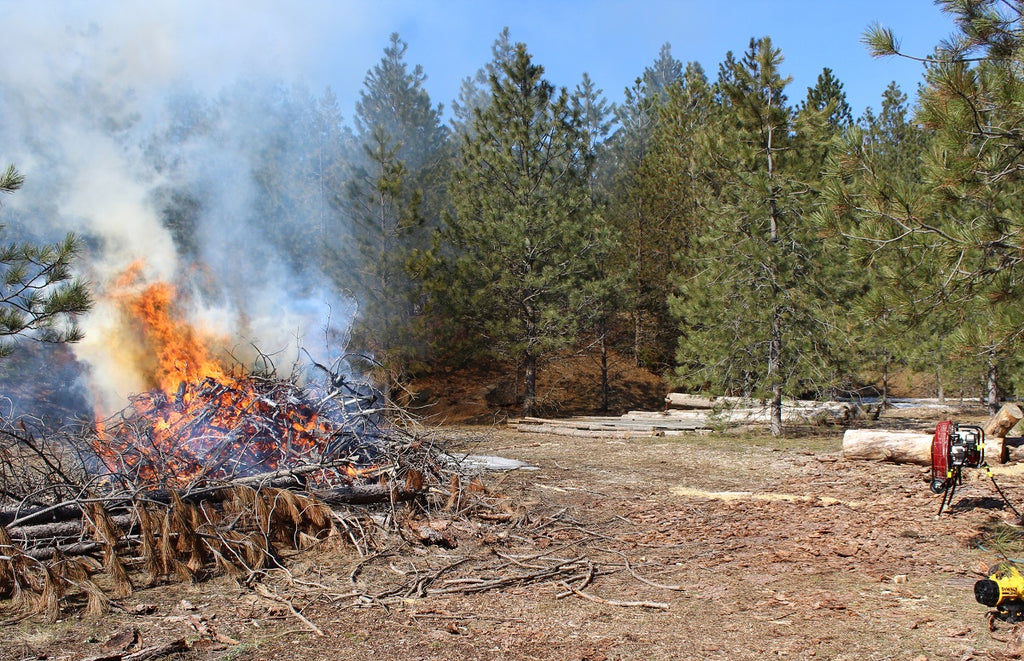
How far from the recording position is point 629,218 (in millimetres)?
23609

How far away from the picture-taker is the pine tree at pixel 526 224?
18266mm

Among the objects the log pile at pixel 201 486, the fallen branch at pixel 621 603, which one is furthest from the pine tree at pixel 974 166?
the log pile at pixel 201 486

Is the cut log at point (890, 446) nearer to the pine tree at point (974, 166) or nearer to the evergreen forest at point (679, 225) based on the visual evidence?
the evergreen forest at point (679, 225)

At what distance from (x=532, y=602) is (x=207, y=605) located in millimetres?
2271

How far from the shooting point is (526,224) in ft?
59.1

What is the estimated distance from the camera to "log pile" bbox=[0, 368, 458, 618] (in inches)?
208

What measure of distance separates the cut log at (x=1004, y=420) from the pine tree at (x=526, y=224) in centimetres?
949

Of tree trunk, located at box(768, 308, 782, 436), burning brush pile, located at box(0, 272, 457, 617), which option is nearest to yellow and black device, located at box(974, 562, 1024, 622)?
burning brush pile, located at box(0, 272, 457, 617)

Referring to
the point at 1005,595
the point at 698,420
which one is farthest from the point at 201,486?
the point at 698,420

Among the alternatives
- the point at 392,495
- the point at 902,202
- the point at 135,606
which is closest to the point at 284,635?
the point at 135,606

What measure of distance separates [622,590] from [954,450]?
11.2 feet

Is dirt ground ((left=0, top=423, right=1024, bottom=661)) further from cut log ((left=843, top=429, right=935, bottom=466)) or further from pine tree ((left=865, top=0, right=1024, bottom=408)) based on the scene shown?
pine tree ((left=865, top=0, right=1024, bottom=408))

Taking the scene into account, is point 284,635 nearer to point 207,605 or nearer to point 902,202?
point 207,605

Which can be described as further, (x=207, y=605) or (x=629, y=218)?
(x=629, y=218)
